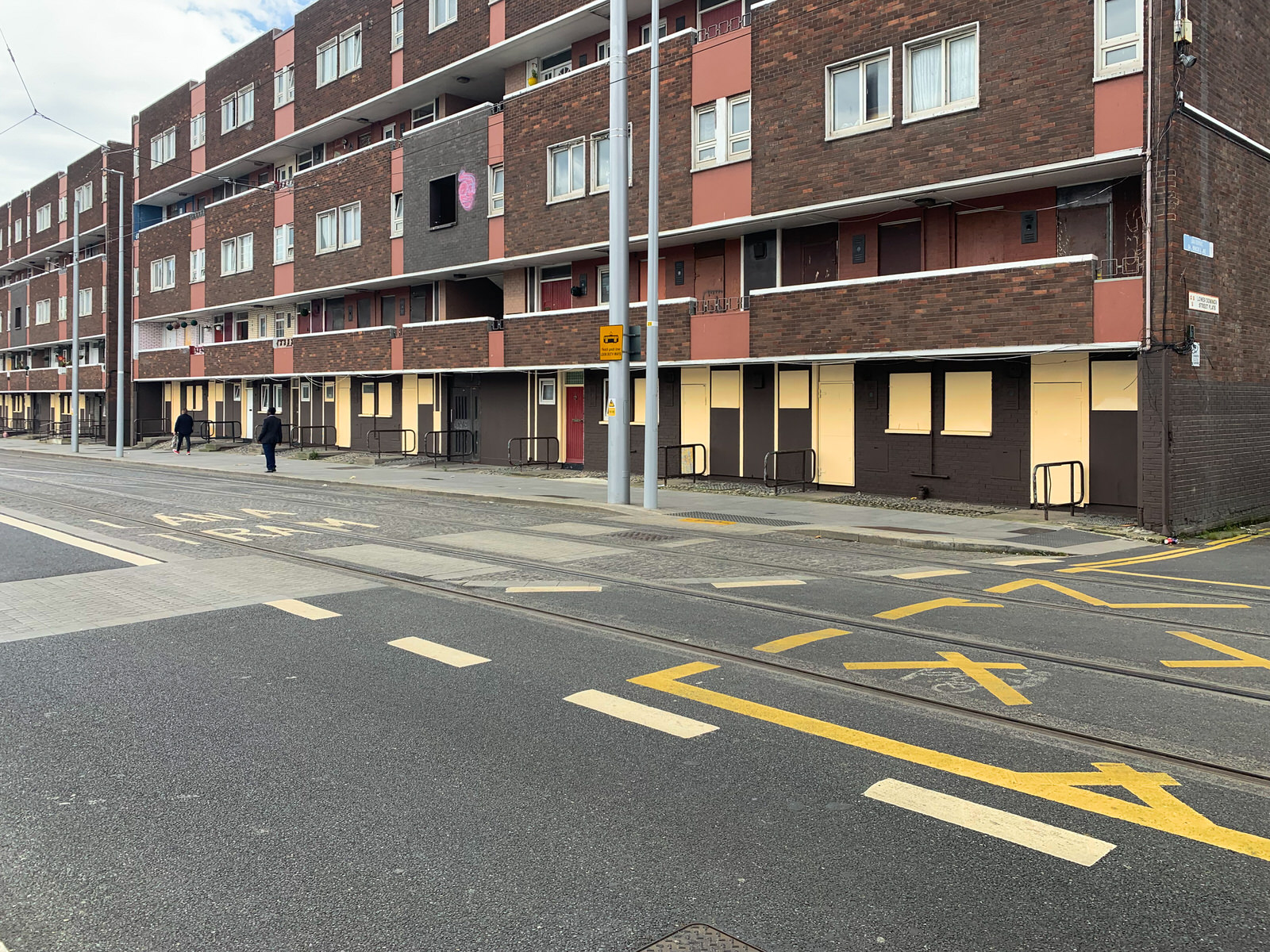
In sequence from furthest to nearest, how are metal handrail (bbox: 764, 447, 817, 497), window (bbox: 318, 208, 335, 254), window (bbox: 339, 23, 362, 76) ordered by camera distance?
window (bbox: 318, 208, 335, 254) → window (bbox: 339, 23, 362, 76) → metal handrail (bbox: 764, 447, 817, 497)

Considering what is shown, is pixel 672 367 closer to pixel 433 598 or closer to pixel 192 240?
pixel 433 598

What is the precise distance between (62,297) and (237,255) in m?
23.2

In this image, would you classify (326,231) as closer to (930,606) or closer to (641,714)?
(930,606)

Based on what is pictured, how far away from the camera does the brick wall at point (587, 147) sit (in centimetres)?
2206

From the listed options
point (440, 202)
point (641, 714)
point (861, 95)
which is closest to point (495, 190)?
point (440, 202)

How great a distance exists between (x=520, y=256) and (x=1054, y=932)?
977 inches

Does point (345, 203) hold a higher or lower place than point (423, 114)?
lower

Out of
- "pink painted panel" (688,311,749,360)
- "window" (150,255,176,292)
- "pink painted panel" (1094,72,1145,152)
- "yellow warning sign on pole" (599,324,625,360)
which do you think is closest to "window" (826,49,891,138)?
"pink painted panel" (1094,72,1145,152)

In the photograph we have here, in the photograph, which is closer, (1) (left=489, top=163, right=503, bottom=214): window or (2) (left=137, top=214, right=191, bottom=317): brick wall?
(1) (left=489, top=163, right=503, bottom=214): window

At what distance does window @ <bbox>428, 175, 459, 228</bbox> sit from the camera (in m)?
29.7

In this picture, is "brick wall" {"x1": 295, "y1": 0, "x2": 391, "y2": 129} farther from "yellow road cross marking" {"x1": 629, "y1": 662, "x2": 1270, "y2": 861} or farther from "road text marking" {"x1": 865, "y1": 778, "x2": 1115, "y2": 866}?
"road text marking" {"x1": 865, "y1": 778, "x2": 1115, "y2": 866}

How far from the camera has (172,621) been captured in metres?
7.82

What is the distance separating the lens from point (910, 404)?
19281 mm

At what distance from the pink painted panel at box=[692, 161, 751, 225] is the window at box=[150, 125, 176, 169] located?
3341cm
